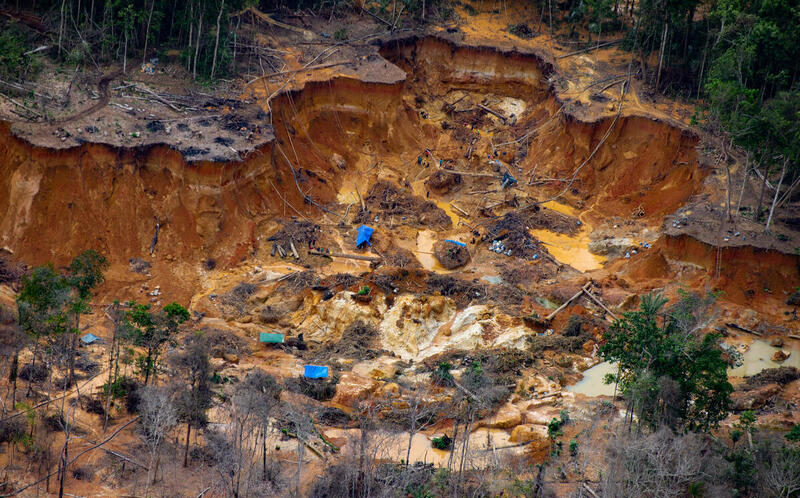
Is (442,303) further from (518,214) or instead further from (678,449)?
(678,449)

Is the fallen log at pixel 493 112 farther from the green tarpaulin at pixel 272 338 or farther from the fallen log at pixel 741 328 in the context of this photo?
the green tarpaulin at pixel 272 338

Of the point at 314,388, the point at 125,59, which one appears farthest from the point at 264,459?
the point at 125,59

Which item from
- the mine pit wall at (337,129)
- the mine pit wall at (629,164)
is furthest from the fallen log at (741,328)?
the mine pit wall at (337,129)

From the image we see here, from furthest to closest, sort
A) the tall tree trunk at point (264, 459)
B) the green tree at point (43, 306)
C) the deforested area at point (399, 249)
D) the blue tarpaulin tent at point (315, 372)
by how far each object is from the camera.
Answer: the blue tarpaulin tent at point (315, 372)
the green tree at point (43, 306)
the deforested area at point (399, 249)
the tall tree trunk at point (264, 459)

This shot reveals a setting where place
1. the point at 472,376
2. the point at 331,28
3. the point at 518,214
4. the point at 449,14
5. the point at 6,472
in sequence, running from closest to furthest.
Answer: the point at 6,472 < the point at 472,376 < the point at 518,214 < the point at 331,28 < the point at 449,14

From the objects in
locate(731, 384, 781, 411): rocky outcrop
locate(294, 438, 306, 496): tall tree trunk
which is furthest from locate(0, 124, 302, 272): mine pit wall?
locate(731, 384, 781, 411): rocky outcrop

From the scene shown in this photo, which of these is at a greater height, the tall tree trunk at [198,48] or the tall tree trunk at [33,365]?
the tall tree trunk at [198,48]

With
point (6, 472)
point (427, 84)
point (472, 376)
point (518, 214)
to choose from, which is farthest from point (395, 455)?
point (427, 84)
